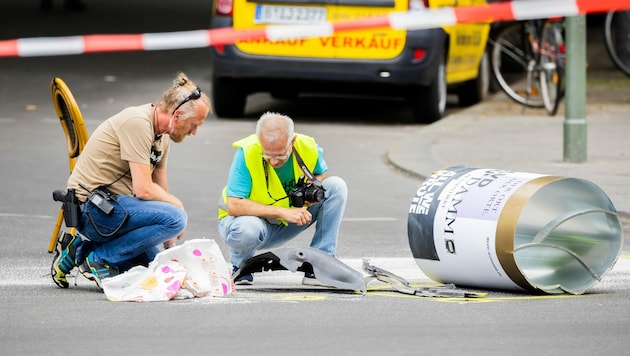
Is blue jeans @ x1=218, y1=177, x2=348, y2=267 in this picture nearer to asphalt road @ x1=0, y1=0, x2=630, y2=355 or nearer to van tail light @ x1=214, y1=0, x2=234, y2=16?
asphalt road @ x1=0, y1=0, x2=630, y2=355

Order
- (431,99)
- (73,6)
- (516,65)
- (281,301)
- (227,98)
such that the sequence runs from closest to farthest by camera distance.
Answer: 1. (281,301)
2. (431,99)
3. (227,98)
4. (516,65)
5. (73,6)

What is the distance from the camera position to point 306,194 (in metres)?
7.86

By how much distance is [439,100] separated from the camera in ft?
50.8

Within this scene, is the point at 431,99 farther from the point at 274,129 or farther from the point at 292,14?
the point at 274,129

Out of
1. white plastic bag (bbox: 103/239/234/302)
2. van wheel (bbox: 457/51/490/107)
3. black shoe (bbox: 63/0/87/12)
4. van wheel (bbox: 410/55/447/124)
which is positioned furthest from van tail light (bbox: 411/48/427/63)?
black shoe (bbox: 63/0/87/12)

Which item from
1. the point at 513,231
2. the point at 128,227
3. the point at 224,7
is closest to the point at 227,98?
the point at 224,7

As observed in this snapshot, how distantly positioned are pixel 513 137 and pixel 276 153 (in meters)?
6.86

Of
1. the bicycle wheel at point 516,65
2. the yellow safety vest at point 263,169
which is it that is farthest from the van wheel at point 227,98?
the yellow safety vest at point 263,169

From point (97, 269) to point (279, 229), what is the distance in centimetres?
106

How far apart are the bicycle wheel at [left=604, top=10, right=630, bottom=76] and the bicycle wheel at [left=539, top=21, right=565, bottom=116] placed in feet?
9.99

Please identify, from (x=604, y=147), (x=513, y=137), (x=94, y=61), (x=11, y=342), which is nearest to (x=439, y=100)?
(x=513, y=137)

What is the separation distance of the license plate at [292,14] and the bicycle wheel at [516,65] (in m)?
2.89

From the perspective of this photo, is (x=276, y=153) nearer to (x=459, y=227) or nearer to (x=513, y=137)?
(x=459, y=227)

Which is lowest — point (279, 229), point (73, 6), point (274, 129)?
point (73, 6)
